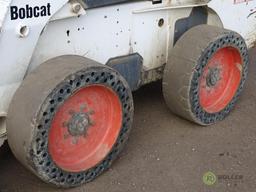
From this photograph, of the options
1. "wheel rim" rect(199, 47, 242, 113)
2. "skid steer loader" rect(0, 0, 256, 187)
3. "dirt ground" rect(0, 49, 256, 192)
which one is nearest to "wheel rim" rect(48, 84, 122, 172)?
"skid steer loader" rect(0, 0, 256, 187)

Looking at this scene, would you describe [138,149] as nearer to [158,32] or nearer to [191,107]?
[191,107]

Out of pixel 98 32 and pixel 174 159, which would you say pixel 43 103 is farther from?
pixel 174 159

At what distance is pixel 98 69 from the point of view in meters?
2.24

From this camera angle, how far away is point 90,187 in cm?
245

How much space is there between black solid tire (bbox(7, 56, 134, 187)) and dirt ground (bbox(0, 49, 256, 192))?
1.04ft

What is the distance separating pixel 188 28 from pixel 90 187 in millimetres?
1299

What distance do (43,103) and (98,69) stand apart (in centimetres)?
34

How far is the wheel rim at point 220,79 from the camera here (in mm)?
3025

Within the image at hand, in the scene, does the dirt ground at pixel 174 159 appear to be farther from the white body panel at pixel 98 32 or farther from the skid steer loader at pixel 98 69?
the white body panel at pixel 98 32

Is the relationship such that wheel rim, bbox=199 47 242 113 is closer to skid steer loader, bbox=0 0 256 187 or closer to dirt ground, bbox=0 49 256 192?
skid steer loader, bbox=0 0 256 187

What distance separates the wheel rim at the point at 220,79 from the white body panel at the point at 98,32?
246 mm

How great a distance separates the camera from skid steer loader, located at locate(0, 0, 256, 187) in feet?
6.95

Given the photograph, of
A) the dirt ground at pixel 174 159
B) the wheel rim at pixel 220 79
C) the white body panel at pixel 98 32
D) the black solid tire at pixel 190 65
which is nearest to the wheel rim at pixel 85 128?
the dirt ground at pixel 174 159

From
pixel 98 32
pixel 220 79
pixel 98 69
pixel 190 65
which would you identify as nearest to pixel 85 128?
pixel 98 69
